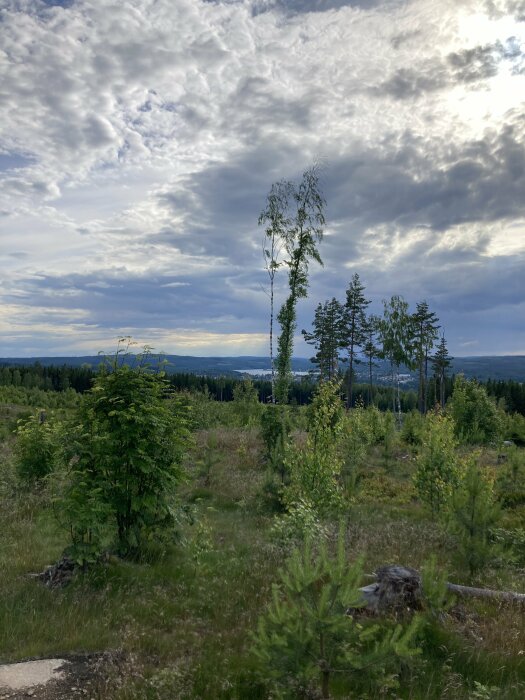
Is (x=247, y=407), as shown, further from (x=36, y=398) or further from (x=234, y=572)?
A: (x=234, y=572)

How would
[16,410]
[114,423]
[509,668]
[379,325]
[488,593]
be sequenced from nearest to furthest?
[509,668] → [488,593] → [114,423] → [16,410] → [379,325]

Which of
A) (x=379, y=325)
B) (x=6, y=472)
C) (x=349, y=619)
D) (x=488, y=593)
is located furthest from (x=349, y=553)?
(x=379, y=325)

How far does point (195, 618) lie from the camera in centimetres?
693

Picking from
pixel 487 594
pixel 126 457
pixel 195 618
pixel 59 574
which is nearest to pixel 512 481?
pixel 487 594

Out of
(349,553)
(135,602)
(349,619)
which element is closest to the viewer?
(349,619)

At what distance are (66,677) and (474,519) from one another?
7490mm

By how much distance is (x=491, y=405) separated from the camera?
1199 inches

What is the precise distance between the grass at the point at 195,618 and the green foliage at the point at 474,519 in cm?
50

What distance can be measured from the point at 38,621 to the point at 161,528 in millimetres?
2856

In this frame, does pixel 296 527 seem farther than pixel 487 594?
Yes

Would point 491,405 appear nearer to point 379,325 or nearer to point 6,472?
point 379,325

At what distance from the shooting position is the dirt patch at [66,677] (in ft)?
15.9

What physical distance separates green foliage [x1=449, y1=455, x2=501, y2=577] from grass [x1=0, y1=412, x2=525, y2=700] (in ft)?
1.65

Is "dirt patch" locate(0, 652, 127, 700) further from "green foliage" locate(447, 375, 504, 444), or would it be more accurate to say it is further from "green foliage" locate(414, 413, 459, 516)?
"green foliage" locate(447, 375, 504, 444)
